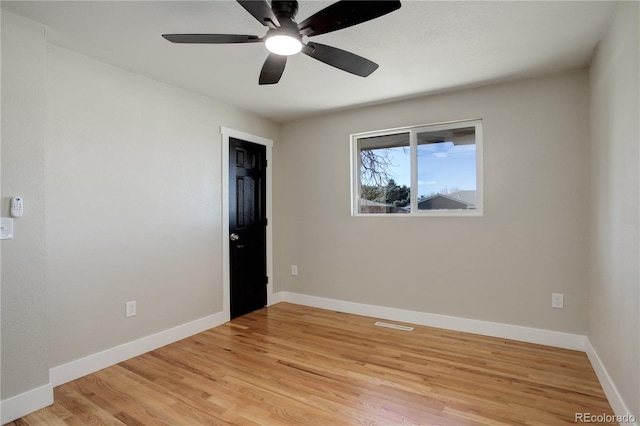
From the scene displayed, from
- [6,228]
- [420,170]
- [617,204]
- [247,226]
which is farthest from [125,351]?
[617,204]

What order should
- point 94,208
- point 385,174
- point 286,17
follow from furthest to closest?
point 385,174
point 94,208
point 286,17

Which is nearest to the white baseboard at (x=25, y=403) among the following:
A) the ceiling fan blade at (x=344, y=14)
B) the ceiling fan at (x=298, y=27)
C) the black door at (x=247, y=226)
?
the black door at (x=247, y=226)

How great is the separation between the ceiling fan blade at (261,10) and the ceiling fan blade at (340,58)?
0.82ft

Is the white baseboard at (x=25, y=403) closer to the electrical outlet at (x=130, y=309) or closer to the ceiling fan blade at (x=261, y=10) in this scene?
the electrical outlet at (x=130, y=309)

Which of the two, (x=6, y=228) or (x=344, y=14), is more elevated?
(x=344, y=14)

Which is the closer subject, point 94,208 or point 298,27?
point 298,27

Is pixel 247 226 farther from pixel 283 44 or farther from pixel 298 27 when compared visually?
pixel 298 27

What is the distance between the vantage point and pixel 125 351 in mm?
2754

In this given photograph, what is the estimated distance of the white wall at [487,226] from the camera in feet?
9.44

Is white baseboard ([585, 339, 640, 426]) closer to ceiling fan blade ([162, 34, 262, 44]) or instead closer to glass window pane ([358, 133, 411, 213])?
glass window pane ([358, 133, 411, 213])

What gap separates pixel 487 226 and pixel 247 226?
269 cm

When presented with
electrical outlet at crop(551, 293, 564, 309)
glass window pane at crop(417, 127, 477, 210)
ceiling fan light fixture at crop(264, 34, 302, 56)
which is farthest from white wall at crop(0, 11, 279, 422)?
electrical outlet at crop(551, 293, 564, 309)

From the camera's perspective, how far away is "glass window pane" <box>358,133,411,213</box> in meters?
3.74

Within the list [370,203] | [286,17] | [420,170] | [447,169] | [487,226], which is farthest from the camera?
[370,203]
